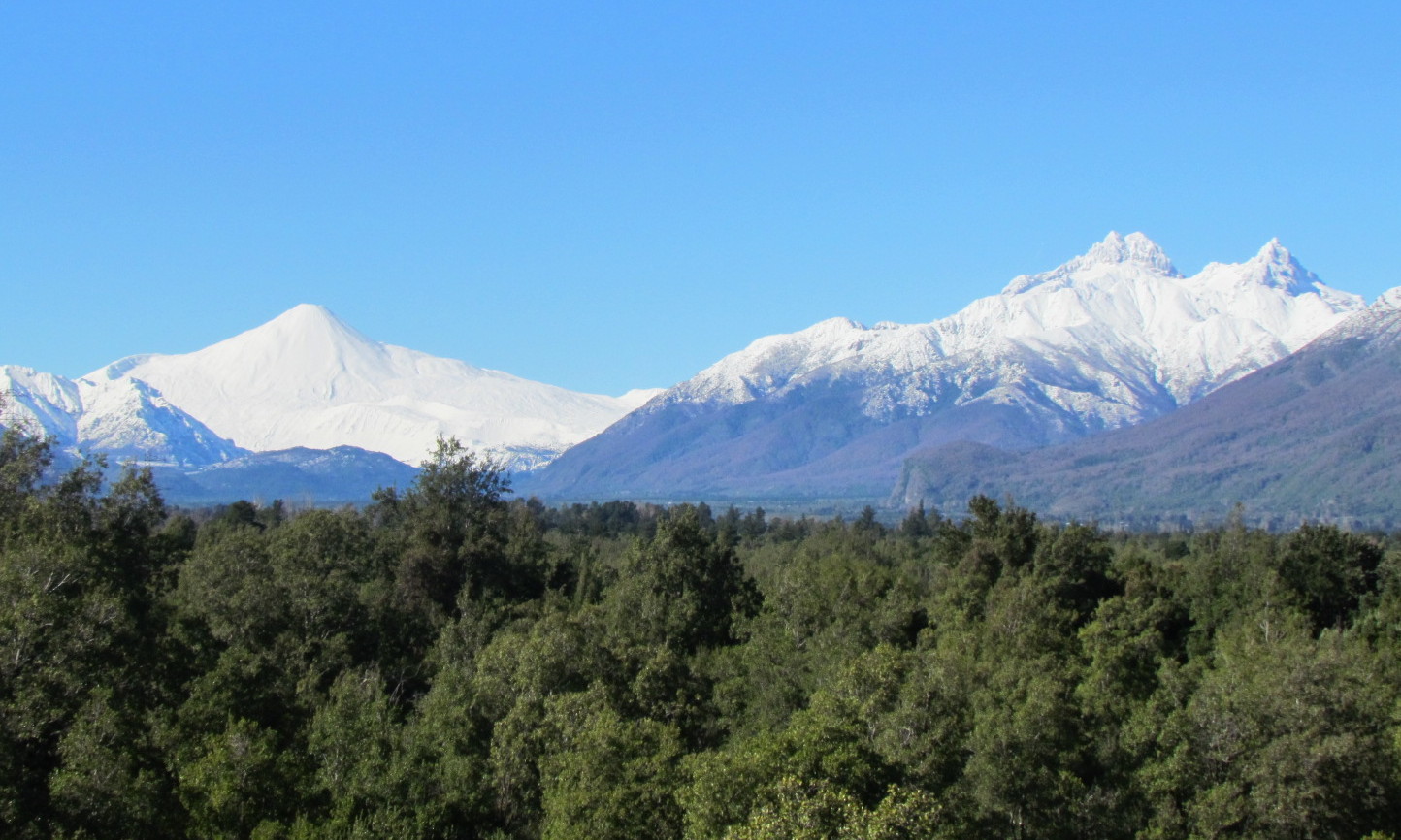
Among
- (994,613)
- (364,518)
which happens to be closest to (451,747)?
(994,613)

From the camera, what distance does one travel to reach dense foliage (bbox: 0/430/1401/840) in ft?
123

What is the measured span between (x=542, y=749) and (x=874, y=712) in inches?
460

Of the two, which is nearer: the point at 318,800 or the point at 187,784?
the point at 187,784

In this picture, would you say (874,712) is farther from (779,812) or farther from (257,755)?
(257,755)

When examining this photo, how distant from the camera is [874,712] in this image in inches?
1757

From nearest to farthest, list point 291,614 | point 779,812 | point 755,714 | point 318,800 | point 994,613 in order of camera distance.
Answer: point 779,812 → point 318,800 → point 755,714 → point 291,614 → point 994,613

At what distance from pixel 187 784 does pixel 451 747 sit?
32.2 ft

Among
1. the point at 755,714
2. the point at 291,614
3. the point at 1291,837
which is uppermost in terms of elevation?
the point at 291,614

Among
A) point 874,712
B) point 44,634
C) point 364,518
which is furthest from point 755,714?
point 364,518

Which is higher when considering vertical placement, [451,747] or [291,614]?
[291,614]

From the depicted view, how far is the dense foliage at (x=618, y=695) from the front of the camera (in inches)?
1481

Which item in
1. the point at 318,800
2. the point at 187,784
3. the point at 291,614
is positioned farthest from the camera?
the point at 291,614

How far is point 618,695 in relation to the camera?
51406mm

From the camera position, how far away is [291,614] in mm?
58875
